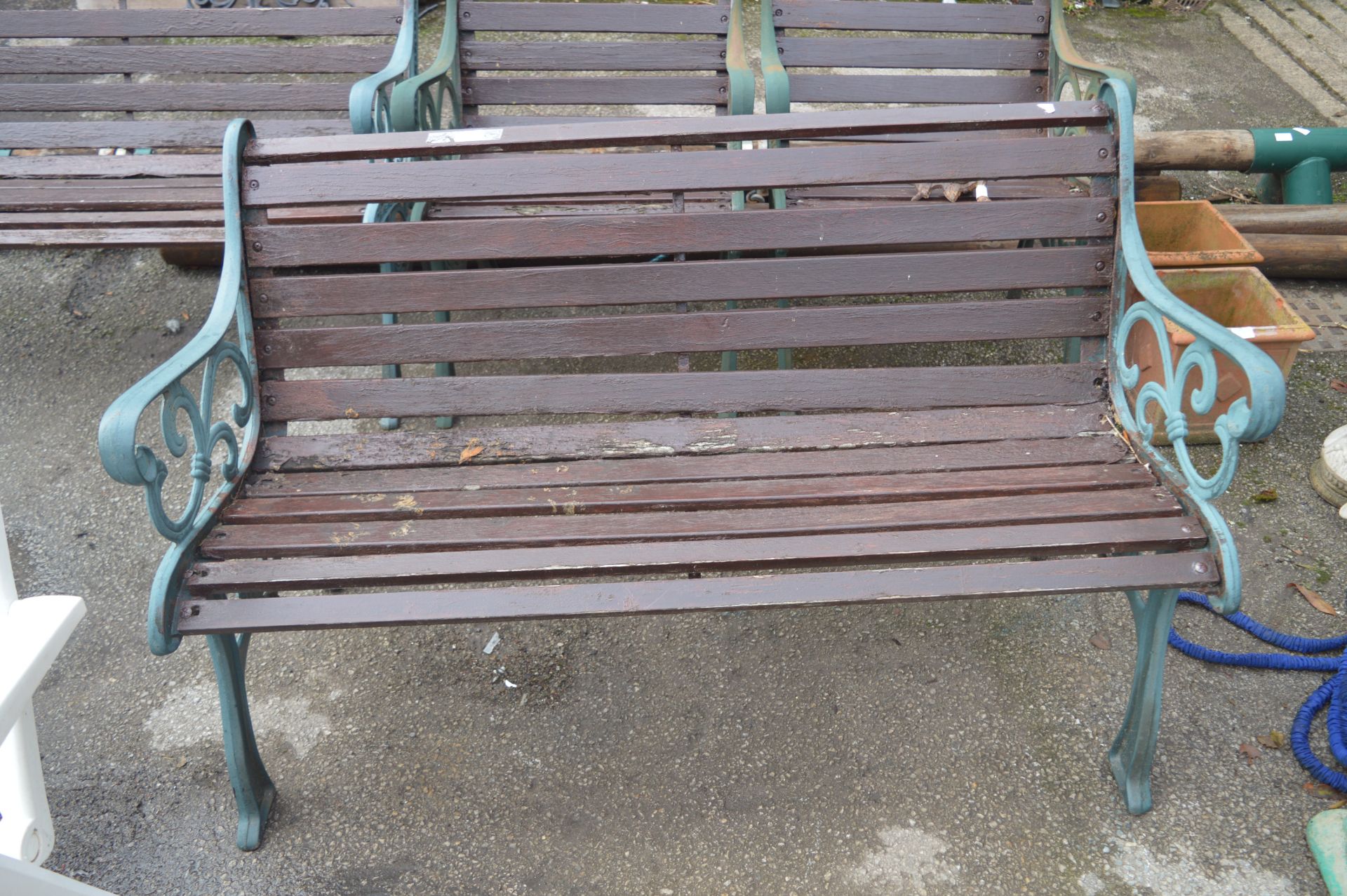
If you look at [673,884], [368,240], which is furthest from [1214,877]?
[368,240]

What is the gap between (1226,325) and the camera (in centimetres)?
334

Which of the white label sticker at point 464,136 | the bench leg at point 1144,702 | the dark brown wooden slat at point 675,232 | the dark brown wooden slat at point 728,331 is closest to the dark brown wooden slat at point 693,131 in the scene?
the white label sticker at point 464,136

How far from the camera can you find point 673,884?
2148mm

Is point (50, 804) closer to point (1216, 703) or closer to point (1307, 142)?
point (1216, 703)

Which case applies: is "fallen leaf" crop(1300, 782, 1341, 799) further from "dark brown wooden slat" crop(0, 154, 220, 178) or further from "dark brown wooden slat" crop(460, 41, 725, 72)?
"dark brown wooden slat" crop(0, 154, 220, 178)

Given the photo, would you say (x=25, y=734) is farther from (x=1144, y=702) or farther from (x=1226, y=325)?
(x=1226, y=325)

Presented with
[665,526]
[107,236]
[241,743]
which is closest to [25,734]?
[241,743]

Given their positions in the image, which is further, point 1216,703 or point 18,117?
point 18,117

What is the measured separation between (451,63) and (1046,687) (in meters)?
2.69

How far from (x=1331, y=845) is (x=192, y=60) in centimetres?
406

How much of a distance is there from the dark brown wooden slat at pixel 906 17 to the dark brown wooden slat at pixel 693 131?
4.46ft

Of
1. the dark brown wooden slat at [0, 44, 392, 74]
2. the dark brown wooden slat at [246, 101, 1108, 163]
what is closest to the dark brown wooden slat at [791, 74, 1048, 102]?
the dark brown wooden slat at [246, 101, 1108, 163]

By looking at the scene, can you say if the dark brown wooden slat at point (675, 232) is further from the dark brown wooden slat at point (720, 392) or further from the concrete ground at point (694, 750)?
the concrete ground at point (694, 750)

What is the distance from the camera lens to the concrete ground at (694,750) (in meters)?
2.18
